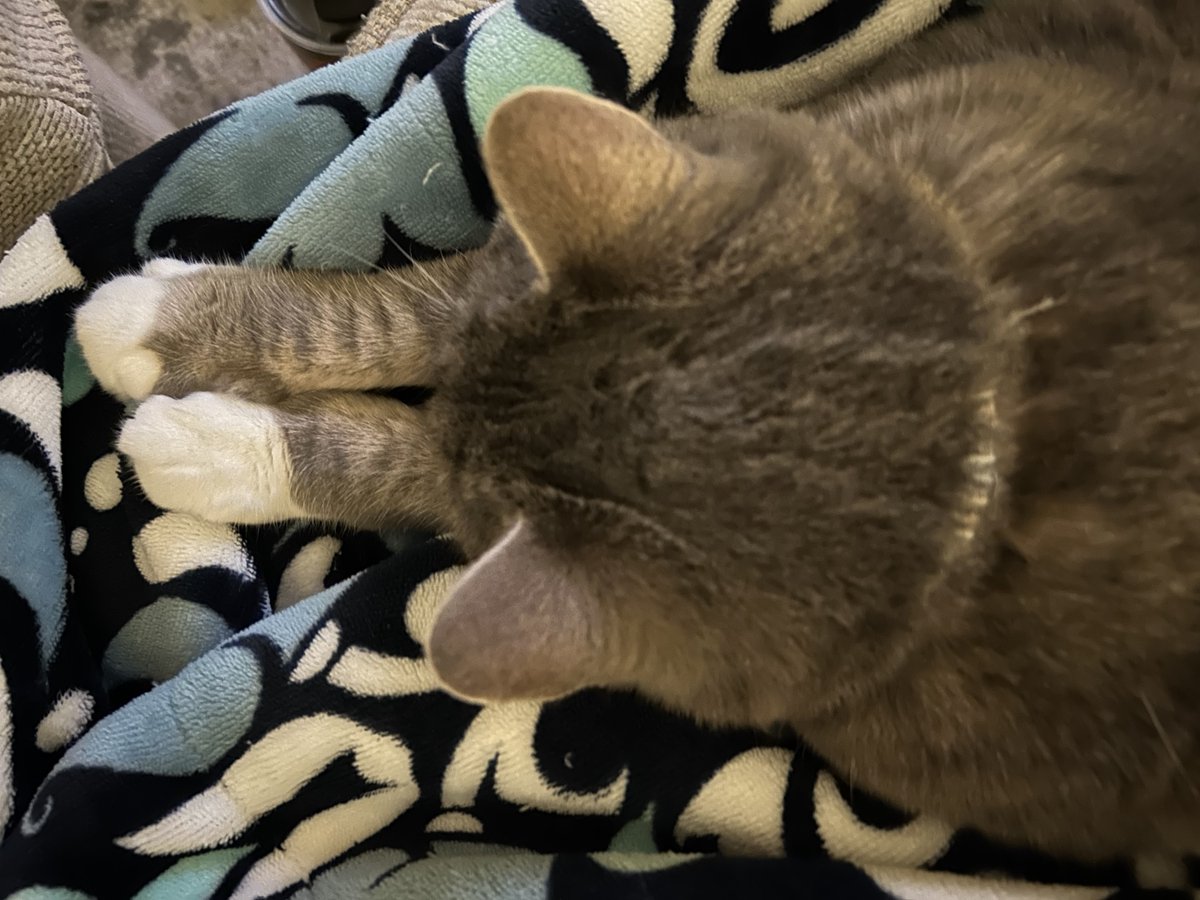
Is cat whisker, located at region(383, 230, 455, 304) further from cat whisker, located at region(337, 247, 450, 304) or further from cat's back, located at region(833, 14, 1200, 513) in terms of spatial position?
cat's back, located at region(833, 14, 1200, 513)

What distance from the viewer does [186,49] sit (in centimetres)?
189

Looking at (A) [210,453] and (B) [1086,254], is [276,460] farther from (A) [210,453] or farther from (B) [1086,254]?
(B) [1086,254]

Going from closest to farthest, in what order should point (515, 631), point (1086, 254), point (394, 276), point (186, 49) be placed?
point (515, 631) → point (1086, 254) → point (394, 276) → point (186, 49)

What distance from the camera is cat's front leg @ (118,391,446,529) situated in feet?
3.67

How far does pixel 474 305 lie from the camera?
0.94 metres

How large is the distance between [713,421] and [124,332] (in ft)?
2.41

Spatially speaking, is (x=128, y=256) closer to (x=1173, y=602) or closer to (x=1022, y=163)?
(x=1022, y=163)

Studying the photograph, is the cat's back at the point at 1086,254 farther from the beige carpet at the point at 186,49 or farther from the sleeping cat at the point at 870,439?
the beige carpet at the point at 186,49

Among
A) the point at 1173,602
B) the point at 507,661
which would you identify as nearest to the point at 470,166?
the point at 507,661

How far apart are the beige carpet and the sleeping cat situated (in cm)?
Result: 115

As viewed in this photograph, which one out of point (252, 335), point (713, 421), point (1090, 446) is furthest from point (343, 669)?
point (1090, 446)

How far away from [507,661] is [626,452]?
0.18m

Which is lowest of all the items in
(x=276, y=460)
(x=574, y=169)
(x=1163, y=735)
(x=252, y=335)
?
(x=1163, y=735)

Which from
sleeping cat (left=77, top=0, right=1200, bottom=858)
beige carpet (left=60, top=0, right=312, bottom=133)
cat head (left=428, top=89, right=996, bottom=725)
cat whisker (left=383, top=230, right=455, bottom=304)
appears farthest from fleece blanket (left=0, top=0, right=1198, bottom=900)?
beige carpet (left=60, top=0, right=312, bottom=133)
